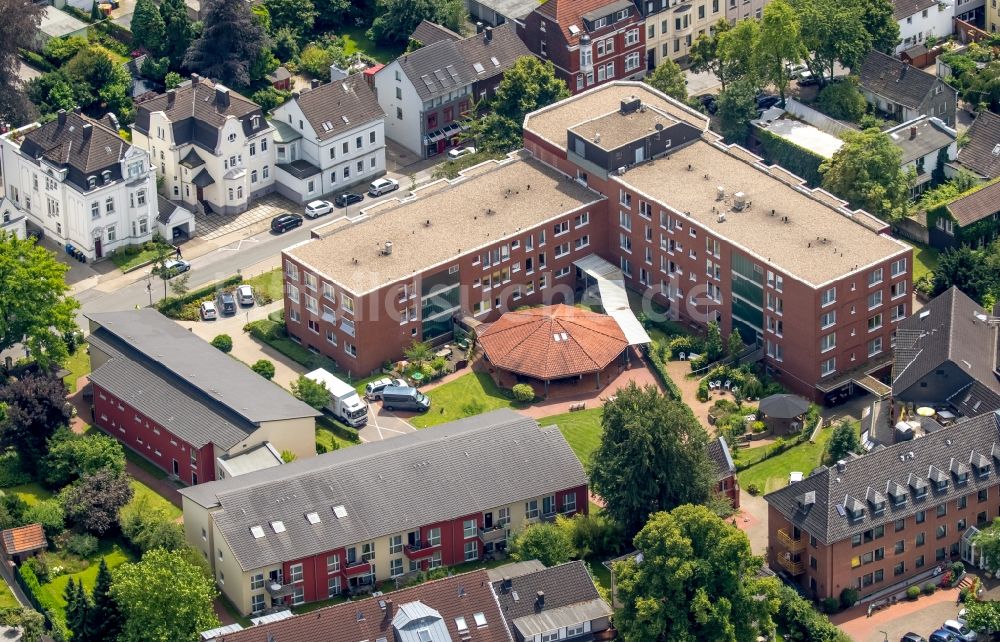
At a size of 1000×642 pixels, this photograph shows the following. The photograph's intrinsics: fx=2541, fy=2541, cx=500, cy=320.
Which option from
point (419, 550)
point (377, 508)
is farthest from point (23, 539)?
point (419, 550)

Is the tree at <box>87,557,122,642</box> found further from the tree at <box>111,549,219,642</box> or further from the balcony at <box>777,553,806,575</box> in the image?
the balcony at <box>777,553,806,575</box>

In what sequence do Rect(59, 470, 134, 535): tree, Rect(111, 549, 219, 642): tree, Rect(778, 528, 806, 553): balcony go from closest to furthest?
Rect(111, 549, 219, 642): tree
Rect(778, 528, 806, 553): balcony
Rect(59, 470, 134, 535): tree

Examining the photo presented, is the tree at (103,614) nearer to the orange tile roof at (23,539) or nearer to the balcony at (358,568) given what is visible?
the orange tile roof at (23,539)

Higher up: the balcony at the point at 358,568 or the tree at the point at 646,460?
the tree at the point at 646,460

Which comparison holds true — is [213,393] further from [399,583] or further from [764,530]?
[764,530]

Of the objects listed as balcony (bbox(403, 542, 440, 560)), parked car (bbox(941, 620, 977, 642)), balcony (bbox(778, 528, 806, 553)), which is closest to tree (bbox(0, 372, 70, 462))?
balcony (bbox(403, 542, 440, 560))

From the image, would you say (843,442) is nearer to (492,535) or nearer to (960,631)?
(960,631)

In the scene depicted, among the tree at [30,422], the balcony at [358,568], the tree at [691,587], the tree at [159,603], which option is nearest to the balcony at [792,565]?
the tree at [691,587]
